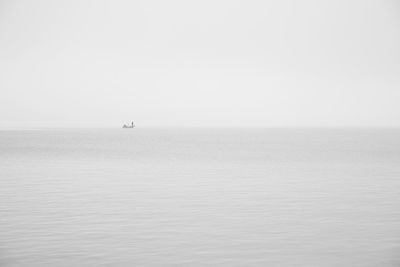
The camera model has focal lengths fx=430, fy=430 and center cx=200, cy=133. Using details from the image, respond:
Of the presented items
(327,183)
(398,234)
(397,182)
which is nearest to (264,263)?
(398,234)

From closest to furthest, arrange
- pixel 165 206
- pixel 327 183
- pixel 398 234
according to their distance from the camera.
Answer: pixel 398 234 → pixel 165 206 → pixel 327 183

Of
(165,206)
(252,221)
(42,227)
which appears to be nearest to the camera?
(42,227)

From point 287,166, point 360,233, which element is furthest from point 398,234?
point 287,166

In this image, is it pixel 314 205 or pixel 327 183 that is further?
pixel 327 183

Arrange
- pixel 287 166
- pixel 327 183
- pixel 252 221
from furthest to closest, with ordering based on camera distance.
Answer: pixel 287 166, pixel 327 183, pixel 252 221

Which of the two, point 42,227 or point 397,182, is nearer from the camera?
point 42,227

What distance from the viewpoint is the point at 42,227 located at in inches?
834

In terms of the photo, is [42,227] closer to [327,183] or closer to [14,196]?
[14,196]

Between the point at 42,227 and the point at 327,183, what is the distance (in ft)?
85.6

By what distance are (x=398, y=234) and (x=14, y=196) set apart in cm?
2489

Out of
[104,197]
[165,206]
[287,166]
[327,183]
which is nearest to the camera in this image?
[165,206]

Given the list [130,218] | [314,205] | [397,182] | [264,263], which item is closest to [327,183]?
[397,182]

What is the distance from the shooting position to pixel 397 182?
39.0 meters

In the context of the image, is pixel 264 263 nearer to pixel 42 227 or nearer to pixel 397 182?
pixel 42 227
